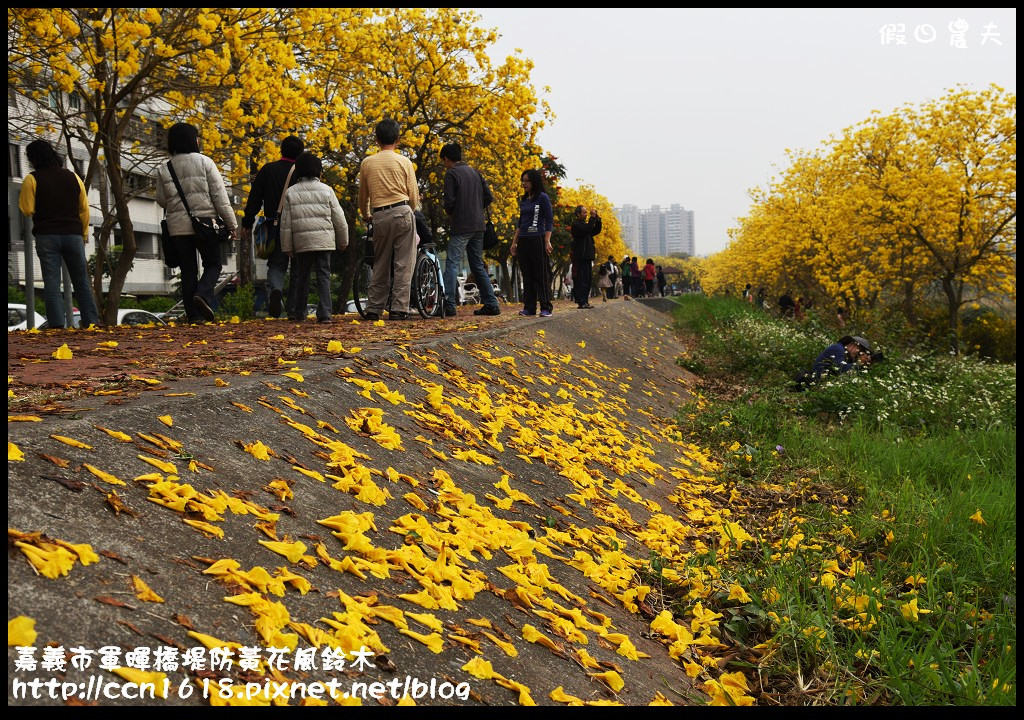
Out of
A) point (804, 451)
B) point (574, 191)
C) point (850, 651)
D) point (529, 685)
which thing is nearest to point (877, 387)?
point (804, 451)

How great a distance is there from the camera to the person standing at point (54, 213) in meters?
7.96

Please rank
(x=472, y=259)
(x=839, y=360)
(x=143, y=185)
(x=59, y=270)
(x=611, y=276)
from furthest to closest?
(x=611, y=276) < (x=143, y=185) < (x=839, y=360) < (x=472, y=259) < (x=59, y=270)

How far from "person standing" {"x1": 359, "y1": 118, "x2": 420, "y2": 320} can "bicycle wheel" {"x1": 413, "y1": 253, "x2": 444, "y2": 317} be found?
1.88ft

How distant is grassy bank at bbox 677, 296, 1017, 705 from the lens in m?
2.90

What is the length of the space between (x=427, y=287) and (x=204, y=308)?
2486 millimetres

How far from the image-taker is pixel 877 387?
934cm

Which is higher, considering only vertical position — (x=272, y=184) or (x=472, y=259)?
(x=272, y=184)

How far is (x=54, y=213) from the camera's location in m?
8.08

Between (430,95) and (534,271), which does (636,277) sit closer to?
(430,95)

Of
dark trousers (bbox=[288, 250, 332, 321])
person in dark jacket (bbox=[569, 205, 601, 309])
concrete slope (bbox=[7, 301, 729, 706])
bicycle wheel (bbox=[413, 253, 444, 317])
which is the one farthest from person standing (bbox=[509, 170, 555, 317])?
concrete slope (bbox=[7, 301, 729, 706])

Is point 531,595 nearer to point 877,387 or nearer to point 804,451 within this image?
point 804,451

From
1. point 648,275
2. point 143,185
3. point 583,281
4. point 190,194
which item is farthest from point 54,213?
point 648,275

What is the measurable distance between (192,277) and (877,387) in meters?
7.87

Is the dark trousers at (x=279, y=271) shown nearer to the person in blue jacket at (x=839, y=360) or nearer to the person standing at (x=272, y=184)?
the person standing at (x=272, y=184)
